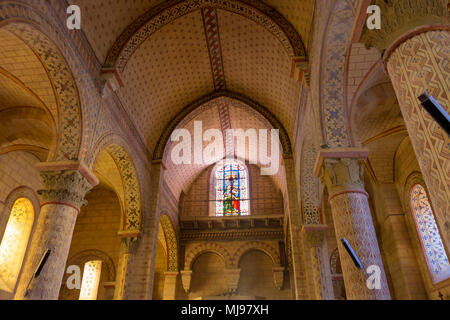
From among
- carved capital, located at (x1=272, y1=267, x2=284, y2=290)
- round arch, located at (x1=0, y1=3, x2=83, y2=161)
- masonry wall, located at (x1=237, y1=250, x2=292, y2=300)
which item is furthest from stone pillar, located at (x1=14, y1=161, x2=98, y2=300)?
carved capital, located at (x1=272, y1=267, x2=284, y2=290)

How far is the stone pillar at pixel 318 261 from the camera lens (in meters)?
8.45

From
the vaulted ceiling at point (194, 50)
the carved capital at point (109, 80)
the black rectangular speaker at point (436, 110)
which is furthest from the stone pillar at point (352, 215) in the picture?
the carved capital at point (109, 80)

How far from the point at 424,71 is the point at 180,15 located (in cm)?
708

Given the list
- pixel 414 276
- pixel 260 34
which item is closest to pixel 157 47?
pixel 260 34

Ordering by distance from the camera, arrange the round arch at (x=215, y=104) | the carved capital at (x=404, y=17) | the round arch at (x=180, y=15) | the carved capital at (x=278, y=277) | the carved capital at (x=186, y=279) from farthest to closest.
Answer: the carved capital at (x=186, y=279) < the carved capital at (x=278, y=277) < the round arch at (x=215, y=104) < the round arch at (x=180, y=15) < the carved capital at (x=404, y=17)

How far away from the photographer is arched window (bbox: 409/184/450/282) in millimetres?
9086

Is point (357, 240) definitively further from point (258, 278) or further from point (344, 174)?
point (258, 278)

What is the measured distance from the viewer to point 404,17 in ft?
9.72

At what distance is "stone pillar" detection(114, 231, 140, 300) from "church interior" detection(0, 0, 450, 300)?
0.06 m

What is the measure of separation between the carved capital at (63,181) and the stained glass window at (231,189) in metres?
9.24

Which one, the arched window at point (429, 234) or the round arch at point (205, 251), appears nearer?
the arched window at point (429, 234)

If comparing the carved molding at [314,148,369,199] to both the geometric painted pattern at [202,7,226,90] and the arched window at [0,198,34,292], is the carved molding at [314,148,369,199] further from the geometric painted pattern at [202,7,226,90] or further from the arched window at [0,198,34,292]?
the arched window at [0,198,34,292]

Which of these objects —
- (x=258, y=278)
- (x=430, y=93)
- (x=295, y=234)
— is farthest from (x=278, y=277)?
(x=430, y=93)

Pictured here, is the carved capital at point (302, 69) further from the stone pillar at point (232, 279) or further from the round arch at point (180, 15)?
the stone pillar at point (232, 279)
